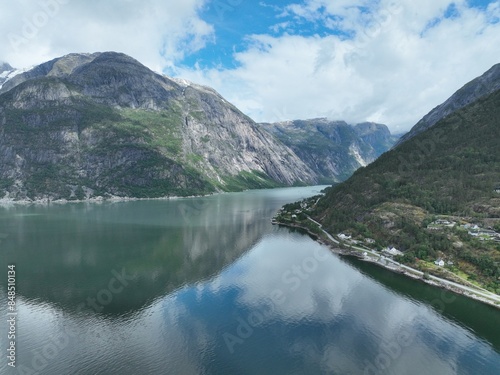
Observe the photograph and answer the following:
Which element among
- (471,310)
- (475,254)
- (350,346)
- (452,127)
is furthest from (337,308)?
(452,127)

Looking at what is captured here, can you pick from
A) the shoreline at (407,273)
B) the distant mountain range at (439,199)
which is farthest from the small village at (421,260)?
the distant mountain range at (439,199)

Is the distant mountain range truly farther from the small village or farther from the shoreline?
the shoreline

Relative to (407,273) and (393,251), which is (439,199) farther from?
(407,273)

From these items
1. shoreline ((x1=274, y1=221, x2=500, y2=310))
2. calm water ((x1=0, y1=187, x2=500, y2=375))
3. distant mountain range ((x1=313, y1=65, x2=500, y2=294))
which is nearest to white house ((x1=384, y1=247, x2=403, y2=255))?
distant mountain range ((x1=313, y1=65, x2=500, y2=294))

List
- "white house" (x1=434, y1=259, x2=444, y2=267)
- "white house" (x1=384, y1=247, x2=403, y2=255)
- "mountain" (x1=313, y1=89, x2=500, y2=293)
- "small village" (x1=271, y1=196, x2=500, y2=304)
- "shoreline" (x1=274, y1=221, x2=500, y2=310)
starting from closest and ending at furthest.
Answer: "shoreline" (x1=274, y1=221, x2=500, y2=310) < "small village" (x1=271, y1=196, x2=500, y2=304) < "white house" (x1=434, y1=259, x2=444, y2=267) < "mountain" (x1=313, y1=89, x2=500, y2=293) < "white house" (x1=384, y1=247, x2=403, y2=255)

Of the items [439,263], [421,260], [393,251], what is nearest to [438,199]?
[393,251]

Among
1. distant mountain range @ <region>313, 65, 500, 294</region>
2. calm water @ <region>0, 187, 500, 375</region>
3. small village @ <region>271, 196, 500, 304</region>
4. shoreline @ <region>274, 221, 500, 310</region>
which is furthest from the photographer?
distant mountain range @ <region>313, 65, 500, 294</region>
